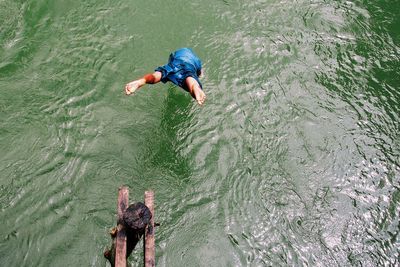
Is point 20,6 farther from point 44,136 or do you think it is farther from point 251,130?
point 251,130

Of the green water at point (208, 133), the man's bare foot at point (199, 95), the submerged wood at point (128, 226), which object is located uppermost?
the man's bare foot at point (199, 95)

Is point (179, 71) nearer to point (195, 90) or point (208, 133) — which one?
point (195, 90)

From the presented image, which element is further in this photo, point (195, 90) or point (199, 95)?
point (195, 90)

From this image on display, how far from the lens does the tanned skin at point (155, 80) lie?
4.89 meters

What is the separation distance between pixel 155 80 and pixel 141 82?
1.28 ft

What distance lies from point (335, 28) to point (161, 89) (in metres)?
3.61

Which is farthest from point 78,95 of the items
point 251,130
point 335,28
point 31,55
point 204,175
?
point 335,28

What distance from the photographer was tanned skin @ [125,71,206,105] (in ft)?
16.0

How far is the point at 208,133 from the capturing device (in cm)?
618

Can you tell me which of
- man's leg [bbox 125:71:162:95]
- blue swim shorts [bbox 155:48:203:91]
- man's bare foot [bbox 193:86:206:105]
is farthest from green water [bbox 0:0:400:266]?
man's bare foot [bbox 193:86:206:105]

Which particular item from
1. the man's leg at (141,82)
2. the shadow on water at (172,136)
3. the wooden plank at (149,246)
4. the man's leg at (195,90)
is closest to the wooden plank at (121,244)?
the wooden plank at (149,246)

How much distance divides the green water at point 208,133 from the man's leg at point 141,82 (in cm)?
92

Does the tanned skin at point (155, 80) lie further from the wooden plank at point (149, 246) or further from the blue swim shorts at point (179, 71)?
the wooden plank at point (149, 246)

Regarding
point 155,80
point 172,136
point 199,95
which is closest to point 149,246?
point 199,95
